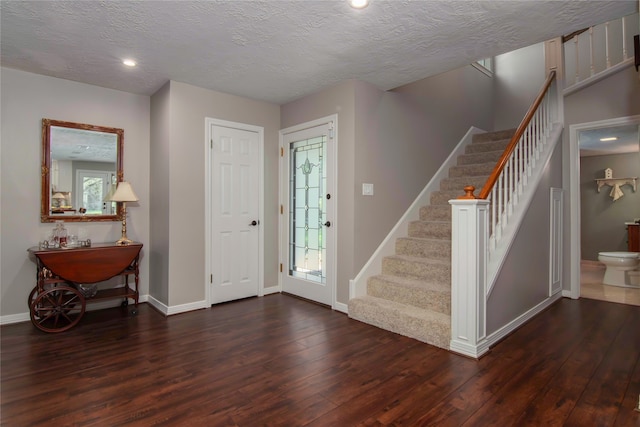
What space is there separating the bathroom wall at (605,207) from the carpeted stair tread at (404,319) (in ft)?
18.0

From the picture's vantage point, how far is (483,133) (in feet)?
16.6

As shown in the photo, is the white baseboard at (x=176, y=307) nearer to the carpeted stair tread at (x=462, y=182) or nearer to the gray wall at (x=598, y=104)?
the carpeted stair tread at (x=462, y=182)

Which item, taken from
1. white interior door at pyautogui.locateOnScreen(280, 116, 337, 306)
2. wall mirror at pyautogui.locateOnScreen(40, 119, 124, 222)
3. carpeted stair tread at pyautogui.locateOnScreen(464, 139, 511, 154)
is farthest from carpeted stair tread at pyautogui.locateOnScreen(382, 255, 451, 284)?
wall mirror at pyautogui.locateOnScreen(40, 119, 124, 222)

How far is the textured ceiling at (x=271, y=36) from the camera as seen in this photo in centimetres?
212

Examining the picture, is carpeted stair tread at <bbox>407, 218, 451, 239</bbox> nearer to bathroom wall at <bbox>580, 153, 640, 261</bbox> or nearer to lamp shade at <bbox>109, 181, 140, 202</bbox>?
lamp shade at <bbox>109, 181, 140, 202</bbox>

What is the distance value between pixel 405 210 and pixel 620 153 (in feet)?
16.7

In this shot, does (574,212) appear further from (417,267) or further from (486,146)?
(417,267)

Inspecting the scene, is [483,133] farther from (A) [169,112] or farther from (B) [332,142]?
(A) [169,112]

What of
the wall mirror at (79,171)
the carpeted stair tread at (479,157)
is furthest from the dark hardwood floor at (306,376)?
the carpeted stair tread at (479,157)

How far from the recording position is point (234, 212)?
A: 12.6 ft

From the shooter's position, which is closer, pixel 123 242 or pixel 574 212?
pixel 123 242

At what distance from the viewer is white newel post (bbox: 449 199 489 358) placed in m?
2.40

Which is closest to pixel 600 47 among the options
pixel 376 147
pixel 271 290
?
pixel 376 147

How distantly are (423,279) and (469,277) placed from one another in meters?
0.85
